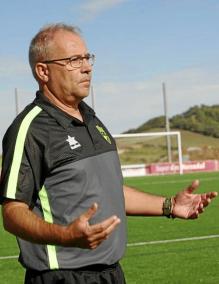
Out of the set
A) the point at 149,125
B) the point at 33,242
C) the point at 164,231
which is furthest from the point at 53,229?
the point at 149,125

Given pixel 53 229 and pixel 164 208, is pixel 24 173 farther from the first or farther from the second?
pixel 164 208

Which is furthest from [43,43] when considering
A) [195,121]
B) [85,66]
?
[195,121]

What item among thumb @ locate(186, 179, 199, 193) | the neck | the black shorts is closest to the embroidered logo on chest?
the neck

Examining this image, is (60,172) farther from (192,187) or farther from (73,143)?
(192,187)

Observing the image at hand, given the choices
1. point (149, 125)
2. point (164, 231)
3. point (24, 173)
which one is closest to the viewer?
point (24, 173)

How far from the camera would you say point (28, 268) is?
3.78m

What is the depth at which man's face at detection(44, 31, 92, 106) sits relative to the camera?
3893 mm

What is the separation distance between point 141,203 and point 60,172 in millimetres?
781

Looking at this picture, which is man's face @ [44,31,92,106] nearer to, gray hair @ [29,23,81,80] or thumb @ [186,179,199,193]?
gray hair @ [29,23,81,80]

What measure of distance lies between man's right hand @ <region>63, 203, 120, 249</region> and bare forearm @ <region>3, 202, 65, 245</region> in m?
0.06

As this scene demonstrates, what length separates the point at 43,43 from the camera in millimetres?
3883

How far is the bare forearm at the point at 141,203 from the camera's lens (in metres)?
4.34

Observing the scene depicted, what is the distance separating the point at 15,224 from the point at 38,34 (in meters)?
0.99

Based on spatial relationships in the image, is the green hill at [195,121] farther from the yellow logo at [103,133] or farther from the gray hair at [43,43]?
the gray hair at [43,43]
